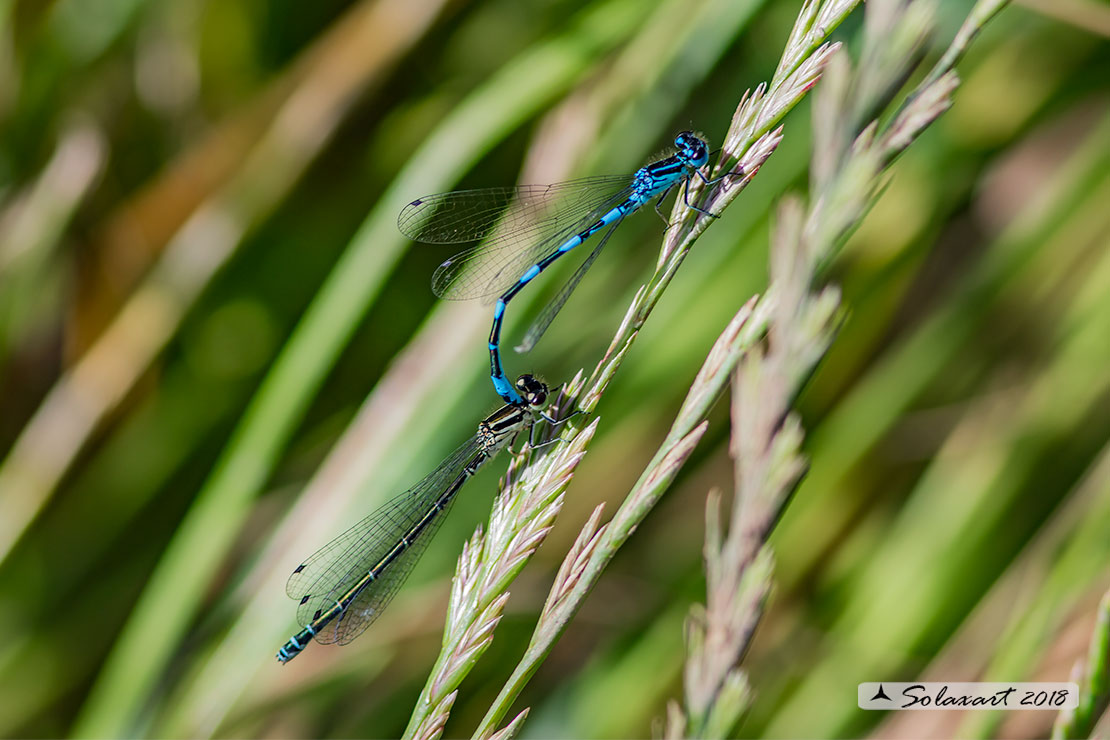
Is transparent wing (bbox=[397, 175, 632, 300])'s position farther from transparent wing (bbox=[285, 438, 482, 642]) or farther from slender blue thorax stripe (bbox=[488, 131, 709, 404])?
transparent wing (bbox=[285, 438, 482, 642])

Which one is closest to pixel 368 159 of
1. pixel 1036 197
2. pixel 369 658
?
pixel 369 658

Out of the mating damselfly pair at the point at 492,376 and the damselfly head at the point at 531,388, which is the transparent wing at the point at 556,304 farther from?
the damselfly head at the point at 531,388

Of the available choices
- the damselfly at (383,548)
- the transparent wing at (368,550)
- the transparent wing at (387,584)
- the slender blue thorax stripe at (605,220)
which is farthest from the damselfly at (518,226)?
the transparent wing at (387,584)

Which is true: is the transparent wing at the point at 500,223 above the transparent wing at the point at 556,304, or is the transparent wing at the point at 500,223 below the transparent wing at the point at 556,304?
above

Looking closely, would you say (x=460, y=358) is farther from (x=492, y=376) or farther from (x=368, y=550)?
(x=368, y=550)

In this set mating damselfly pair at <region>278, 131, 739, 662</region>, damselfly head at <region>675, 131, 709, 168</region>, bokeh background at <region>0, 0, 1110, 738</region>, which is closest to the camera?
damselfly head at <region>675, 131, 709, 168</region>

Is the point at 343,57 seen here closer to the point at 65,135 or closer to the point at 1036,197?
the point at 65,135

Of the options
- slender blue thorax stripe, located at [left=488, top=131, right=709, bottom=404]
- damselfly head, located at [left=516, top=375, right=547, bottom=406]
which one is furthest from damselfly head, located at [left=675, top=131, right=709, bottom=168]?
damselfly head, located at [left=516, top=375, right=547, bottom=406]

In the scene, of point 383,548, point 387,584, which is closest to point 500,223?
point 383,548
